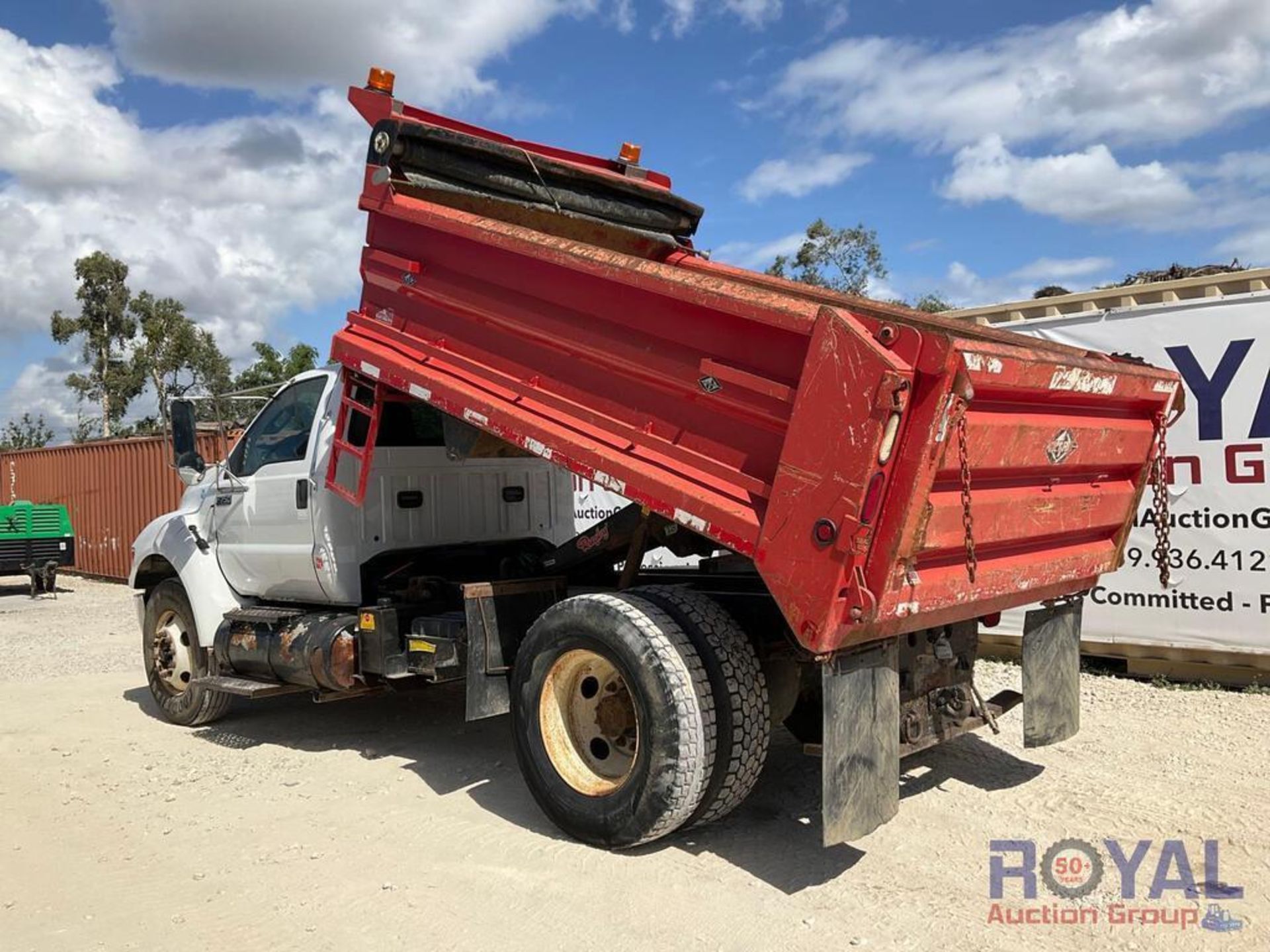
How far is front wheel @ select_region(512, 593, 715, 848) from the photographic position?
3.91m

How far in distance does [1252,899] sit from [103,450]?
1831cm

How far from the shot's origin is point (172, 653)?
6957mm

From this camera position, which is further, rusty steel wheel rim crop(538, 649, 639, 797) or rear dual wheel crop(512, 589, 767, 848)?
rusty steel wheel rim crop(538, 649, 639, 797)

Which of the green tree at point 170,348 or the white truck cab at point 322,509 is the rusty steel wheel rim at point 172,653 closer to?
the white truck cab at point 322,509

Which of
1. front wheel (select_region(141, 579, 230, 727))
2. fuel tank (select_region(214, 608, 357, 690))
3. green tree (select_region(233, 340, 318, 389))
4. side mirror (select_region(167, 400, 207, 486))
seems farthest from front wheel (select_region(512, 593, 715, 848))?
green tree (select_region(233, 340, 318, 389))

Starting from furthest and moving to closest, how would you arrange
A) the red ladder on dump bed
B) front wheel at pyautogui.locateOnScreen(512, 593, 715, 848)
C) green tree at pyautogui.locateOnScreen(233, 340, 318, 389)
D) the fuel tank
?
green tree at pyautogui.locateOnScreen(233, 340, 318, 389), the fuel tank, the red ladder on dump bed, front wheel at pyautogui.locateOnScreen(512, 593, 715, 848)

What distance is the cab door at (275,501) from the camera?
19.7 feet

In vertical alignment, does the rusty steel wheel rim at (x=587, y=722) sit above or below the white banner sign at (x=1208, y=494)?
below

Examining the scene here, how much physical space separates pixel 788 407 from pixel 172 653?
5162 millimetres

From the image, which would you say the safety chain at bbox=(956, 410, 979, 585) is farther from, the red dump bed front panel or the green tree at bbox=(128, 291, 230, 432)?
the green tree at bbox=(128, 291, 230, 432)

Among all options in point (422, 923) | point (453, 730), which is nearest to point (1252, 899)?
point (422, 923)

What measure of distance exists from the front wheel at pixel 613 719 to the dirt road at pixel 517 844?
221mm

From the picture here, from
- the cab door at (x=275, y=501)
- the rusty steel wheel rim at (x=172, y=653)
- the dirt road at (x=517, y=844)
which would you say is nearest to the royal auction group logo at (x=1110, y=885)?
the dirt road at (x=517, y=844)

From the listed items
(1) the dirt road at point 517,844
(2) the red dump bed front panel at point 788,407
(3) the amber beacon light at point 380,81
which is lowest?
(1) the dirt road at point 517,844
